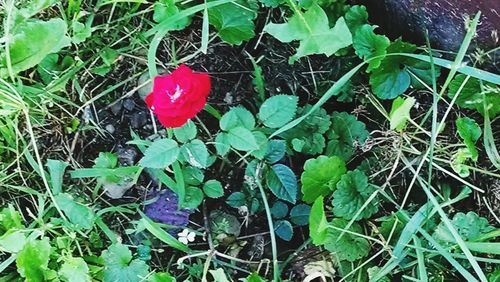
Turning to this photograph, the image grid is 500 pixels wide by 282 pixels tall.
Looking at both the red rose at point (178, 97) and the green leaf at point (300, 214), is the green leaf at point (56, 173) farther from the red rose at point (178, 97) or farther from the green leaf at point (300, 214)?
the green leaf at point (300, 214)

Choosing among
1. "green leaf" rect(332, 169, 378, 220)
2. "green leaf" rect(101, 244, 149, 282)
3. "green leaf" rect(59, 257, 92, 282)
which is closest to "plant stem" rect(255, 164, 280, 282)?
"green leaf" rect(332, 169, 378, 220)

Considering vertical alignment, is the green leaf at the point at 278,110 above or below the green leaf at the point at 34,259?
above

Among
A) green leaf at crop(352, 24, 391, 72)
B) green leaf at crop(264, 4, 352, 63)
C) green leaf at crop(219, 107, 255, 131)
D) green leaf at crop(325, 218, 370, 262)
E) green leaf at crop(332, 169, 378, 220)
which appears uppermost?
green leaf at crop(264, 4, 352, 63)

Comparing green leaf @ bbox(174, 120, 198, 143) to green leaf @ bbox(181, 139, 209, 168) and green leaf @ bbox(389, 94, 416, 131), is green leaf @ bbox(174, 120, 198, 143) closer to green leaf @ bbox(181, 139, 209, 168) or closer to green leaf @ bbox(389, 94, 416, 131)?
green leaf @ bbox(181, 139, 209, 168)

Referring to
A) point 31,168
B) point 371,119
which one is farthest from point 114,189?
point 371,119

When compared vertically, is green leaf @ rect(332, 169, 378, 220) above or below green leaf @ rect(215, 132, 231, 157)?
below

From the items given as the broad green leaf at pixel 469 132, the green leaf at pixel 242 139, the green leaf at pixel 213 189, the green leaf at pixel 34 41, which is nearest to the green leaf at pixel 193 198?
the green leaf at pixel 213 189

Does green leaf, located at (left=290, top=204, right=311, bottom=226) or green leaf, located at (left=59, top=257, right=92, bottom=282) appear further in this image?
green leaf, located at (left=290, top=204, right=311, bottom=226)
